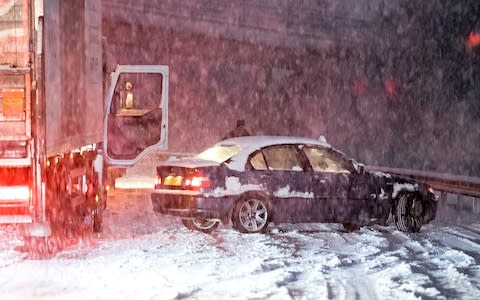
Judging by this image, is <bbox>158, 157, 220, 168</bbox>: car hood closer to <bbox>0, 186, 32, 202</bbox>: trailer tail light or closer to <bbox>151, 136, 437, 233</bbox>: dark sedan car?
<bbox>151, 136, 437, 233</bbox>: dark sedan car

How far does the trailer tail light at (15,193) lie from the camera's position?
880cm

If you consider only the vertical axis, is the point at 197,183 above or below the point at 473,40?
below

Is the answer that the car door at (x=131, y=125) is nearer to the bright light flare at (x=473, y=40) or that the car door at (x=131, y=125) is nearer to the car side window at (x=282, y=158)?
the car side window at (x=282, y=158)

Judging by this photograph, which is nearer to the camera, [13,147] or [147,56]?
[13,147]

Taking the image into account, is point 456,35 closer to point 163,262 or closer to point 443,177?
point 443,177

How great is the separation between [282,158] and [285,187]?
59 cm

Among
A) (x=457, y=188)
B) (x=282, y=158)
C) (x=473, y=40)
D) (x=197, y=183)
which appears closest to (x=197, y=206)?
(x=197, y=183)

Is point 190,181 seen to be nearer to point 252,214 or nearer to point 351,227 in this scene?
point 252,214

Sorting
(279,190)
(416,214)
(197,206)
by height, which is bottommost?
(416,214)

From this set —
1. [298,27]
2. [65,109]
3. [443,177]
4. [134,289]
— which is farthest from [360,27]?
[134,289]

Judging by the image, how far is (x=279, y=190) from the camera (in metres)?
11.9

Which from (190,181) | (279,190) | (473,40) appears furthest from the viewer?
(473,40)

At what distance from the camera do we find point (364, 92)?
137 feet

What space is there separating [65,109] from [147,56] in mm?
24540
